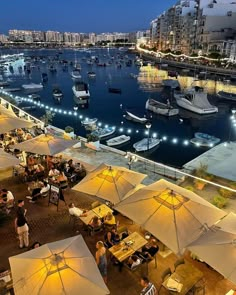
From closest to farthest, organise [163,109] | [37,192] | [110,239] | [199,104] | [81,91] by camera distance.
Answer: [110,239], [37,192], [163,109], [199,104], [81,91]

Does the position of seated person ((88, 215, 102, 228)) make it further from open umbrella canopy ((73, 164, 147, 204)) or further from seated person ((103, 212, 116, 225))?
open umbrella canopy ((73, 164, 147, 204))

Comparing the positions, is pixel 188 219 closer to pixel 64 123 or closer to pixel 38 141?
pixel 38 141

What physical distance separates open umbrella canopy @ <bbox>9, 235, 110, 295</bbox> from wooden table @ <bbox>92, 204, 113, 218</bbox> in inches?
138

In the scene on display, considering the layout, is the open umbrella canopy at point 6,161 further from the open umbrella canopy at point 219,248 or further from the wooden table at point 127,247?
the open umbrella canopy at point 219,248

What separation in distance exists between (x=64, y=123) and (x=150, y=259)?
111 feet

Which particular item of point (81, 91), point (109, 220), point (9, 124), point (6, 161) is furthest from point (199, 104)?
point (109, 220)

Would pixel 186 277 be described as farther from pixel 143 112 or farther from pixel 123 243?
pixel 143 112

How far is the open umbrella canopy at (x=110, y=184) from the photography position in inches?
382

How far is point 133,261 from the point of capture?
8117 millimetres

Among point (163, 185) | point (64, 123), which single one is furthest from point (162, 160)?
point (163, 185)

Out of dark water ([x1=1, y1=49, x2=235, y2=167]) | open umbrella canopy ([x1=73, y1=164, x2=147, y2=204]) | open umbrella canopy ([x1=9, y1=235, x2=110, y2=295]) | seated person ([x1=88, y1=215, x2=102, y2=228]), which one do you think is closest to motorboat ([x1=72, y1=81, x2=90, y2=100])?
dark water ([x1=1, y1=49, x2=235, y2=167])

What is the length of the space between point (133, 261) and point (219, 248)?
2.47 meters

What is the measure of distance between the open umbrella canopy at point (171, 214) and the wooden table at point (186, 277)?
0.86m

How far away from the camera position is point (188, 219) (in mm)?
7859
